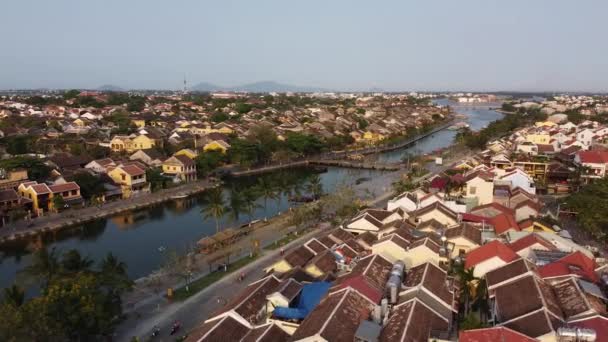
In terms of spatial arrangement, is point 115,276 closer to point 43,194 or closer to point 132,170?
point 43,194

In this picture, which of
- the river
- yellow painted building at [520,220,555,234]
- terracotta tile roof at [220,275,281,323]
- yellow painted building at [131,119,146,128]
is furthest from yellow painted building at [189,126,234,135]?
terracotta tile roof at [220,275,281,323]

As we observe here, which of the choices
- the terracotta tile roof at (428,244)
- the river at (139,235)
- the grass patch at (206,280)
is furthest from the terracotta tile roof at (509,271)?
the river at (139,235)

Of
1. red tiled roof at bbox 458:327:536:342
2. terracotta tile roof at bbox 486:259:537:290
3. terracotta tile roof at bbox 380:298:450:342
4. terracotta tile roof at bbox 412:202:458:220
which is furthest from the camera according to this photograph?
terracotta tile roof at bbox 412:202:458:220

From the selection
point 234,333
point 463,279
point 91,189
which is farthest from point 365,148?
point 234,333

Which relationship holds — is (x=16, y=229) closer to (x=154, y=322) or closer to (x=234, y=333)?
(x=154, y=322)

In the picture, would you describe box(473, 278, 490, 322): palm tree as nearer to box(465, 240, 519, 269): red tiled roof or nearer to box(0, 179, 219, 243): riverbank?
box(465, 240, 519, 269): red tiled roof
